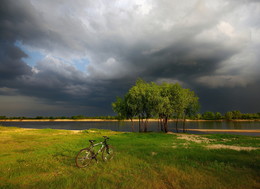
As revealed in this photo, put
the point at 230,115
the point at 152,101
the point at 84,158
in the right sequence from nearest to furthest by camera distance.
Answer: the point at 84,158 < the point at 152,101 < the point at 230,115

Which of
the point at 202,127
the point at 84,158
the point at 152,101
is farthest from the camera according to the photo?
the point at 202,127

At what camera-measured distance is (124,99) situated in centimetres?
4497

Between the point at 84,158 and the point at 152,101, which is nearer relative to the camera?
the point at 84,158

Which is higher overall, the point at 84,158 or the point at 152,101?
the point at 152,101

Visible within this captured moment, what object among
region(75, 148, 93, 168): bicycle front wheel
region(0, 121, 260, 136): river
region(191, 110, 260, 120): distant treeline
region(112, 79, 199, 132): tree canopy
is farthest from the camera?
region(191, 110, 260, 120): distant treeline

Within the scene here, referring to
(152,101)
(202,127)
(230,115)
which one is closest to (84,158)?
(152,101)

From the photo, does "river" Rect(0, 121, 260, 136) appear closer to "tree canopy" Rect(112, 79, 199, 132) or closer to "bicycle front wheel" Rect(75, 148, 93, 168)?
"tree canopy" Rect(112, 79, 199, 132)

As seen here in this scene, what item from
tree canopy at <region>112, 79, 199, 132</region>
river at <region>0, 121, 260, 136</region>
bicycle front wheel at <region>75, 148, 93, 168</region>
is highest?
tree canopy at <region>112, 79, 199, 132</region>

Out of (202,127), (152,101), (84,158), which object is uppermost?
(152,101)

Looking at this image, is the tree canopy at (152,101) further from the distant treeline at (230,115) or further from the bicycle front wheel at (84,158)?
the distant treeline at (230,115)

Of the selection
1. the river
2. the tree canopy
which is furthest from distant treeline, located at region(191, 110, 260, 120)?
the tree canopy

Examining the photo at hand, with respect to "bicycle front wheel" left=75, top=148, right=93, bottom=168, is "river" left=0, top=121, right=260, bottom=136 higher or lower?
lower

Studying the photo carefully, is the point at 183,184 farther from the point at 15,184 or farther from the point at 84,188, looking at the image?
the point at 15,184

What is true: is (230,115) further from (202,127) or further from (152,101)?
(152,101)
